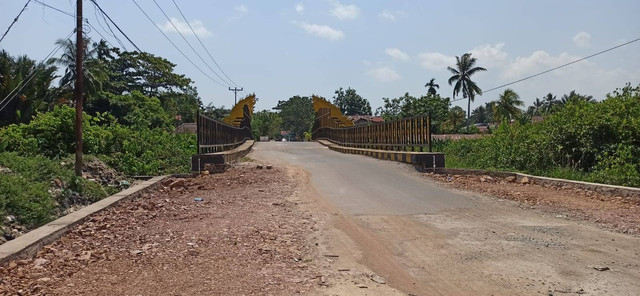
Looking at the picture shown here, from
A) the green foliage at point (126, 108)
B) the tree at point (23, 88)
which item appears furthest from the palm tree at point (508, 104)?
the tree at point (23, 88)

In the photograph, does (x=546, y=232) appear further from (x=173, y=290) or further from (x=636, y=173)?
(x=636, y=173)

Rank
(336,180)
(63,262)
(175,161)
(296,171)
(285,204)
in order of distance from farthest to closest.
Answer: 1. (175,161)
2. (296,171)
3. (336,180)
4. (285,204)
5. (63,262)

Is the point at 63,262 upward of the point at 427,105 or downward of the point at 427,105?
downward

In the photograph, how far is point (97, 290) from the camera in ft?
15.2

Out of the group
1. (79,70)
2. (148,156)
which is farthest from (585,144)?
(79,70)

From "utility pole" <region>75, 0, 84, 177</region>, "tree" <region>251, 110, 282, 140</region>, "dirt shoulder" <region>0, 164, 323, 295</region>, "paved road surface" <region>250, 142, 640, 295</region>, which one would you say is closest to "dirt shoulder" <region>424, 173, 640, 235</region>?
"paved road surface" <region>250, 142, 640, 295</region>

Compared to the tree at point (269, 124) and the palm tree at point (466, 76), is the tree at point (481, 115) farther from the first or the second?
the palm tree at point (466, 76)

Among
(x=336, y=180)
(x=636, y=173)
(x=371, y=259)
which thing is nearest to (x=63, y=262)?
(x=371, y=259)

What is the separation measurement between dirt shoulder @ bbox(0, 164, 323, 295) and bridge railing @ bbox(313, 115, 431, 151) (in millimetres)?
10335

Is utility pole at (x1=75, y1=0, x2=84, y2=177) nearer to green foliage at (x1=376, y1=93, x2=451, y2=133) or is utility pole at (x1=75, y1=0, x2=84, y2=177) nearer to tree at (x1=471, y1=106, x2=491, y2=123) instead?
green foliage at (x1=376, y1=93, x2=451, y2=133)

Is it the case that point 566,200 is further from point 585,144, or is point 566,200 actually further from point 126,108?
point 126,108

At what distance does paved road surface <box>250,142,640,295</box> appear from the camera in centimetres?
482

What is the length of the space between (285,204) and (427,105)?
50.1 metres

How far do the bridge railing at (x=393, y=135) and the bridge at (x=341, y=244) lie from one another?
7313 mm
